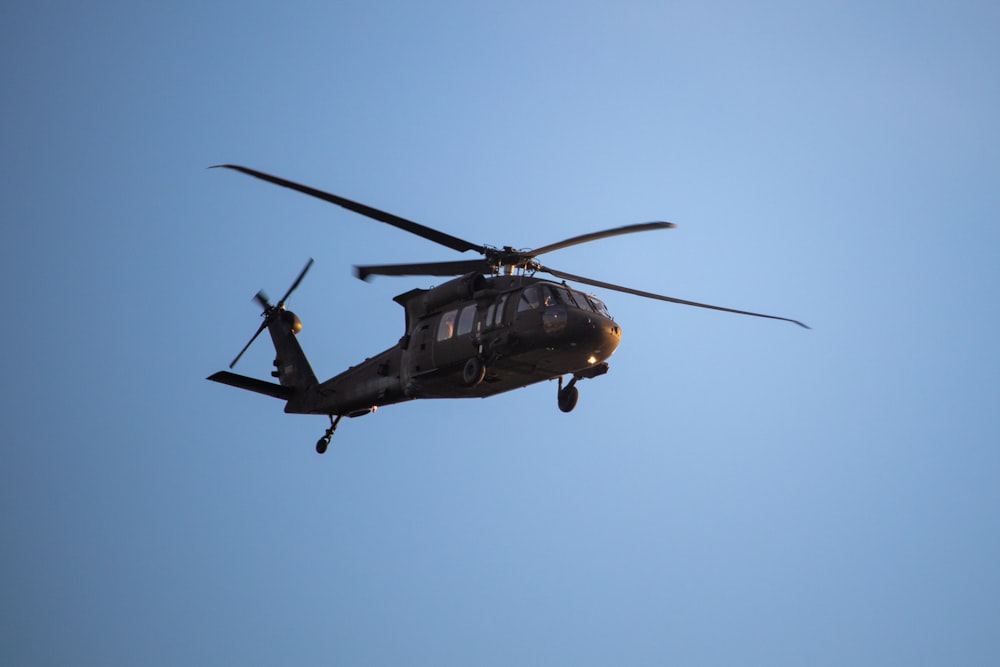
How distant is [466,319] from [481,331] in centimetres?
81

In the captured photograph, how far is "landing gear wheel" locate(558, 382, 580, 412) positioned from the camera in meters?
27.9

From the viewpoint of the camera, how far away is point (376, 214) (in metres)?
24.9

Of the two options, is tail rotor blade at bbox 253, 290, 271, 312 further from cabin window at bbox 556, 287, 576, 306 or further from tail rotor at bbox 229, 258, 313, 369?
cabin window at bbox 556, 287, 576, 306

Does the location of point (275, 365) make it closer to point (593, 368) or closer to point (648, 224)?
point (593, 368)

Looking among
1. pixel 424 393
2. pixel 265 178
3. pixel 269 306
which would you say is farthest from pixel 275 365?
pixel 265 178

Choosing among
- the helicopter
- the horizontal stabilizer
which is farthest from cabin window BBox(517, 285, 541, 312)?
the horizontal stabilizer

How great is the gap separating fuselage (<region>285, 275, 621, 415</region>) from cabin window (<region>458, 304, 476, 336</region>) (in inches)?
1.2

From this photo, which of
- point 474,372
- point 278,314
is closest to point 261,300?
point 278,314

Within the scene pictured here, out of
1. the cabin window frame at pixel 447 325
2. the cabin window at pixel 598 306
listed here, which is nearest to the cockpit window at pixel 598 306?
the cabin window at pixel 598 306

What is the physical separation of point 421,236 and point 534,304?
126 inches

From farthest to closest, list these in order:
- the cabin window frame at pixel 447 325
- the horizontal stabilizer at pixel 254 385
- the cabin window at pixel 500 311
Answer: the horizontal stabilizer at pixel 254 385 → the cabin window frame at pixel 447 325 → the cabin window at pixel 500 311

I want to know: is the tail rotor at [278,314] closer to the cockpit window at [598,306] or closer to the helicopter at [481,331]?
the helicopter at [481,331]

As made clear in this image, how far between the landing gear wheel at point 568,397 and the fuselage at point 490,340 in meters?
0.46

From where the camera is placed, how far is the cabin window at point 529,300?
26.0 metres
